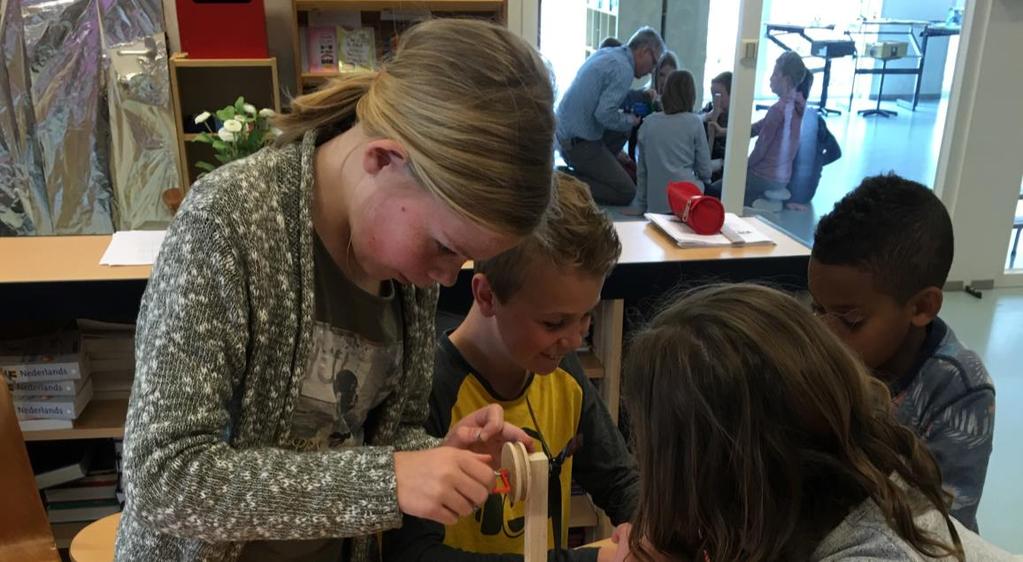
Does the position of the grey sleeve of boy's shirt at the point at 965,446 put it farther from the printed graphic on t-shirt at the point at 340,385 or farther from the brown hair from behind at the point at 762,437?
the printed graphic on t-shirt at the point at 340,385

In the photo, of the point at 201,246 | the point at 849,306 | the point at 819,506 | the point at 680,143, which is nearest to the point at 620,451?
the point at 849,306

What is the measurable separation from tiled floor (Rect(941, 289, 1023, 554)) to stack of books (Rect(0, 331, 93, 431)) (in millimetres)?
2276

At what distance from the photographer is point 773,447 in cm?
72

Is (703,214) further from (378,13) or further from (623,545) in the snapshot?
(378,13)

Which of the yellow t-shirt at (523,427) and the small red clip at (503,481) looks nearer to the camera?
the small red clip at (503,481)

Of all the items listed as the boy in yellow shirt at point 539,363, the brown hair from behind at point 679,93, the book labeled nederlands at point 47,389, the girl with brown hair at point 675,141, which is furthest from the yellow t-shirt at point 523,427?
the brown hair from behind at point 679,93

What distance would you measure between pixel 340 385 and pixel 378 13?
2751 mm

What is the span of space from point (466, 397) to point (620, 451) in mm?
271

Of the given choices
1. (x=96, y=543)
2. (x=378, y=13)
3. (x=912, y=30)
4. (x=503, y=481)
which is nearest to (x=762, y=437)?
(x=503, y=481)

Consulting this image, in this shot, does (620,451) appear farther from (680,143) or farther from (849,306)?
(680,143)

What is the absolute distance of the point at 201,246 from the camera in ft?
2.32

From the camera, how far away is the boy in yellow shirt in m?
1.13

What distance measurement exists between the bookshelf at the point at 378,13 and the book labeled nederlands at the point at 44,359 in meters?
1.63

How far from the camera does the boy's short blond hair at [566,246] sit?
44.4 inches
